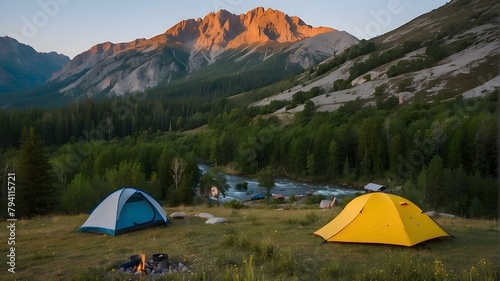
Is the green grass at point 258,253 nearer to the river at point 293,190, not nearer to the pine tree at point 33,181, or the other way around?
the pine tree at point 33,181

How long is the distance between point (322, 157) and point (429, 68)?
69.1 m

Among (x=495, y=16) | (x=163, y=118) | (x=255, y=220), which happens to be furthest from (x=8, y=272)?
(x=495, y=16)

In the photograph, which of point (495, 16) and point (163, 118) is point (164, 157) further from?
point (495, 16)

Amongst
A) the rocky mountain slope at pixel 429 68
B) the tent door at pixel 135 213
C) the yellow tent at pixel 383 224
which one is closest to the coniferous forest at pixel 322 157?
the rocky mountain slope at pixel 429 68

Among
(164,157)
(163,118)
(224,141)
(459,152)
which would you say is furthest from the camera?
(163,118)

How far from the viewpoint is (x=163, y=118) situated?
592 feet

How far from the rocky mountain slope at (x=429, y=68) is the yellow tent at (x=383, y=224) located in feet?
302

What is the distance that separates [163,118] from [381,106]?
11210 centimetres

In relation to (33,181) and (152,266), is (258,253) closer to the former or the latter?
(152,266)

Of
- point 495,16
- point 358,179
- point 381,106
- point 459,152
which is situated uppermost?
point 495,16

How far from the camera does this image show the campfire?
10.8 metres

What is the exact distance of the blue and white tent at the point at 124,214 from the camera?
1850 centimetres

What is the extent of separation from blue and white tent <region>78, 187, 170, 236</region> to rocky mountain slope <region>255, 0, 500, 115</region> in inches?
3771

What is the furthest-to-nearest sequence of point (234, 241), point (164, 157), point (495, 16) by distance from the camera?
point (495, 16) → point (164, 157) → point (234, 241)
